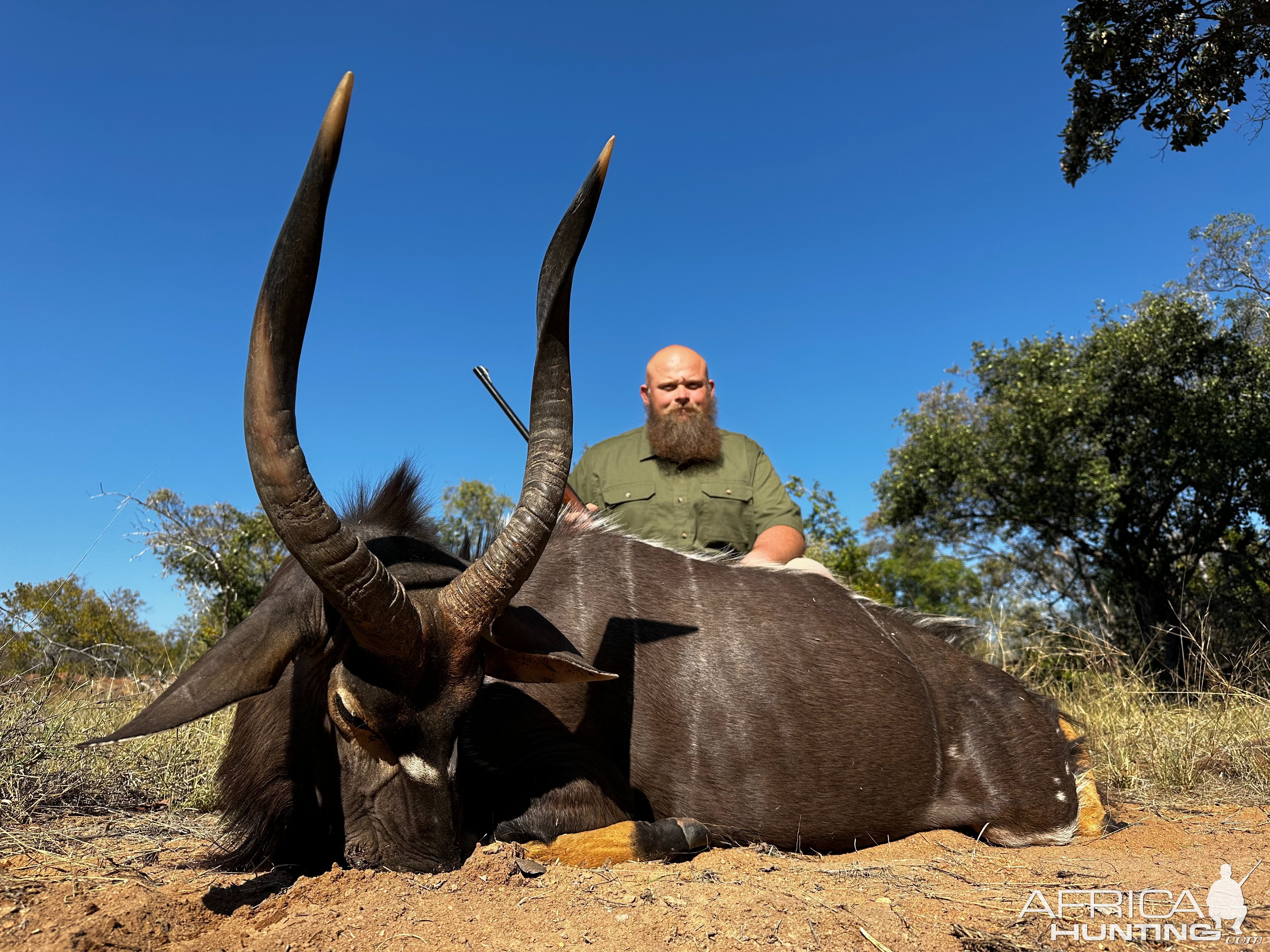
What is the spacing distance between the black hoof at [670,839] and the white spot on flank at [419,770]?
0.86m

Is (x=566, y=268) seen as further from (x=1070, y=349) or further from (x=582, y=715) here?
(x=1070, y=349)

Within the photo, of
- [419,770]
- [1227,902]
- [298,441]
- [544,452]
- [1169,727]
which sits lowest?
[1227,902]

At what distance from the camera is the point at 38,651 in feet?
19.5

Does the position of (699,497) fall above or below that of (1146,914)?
above

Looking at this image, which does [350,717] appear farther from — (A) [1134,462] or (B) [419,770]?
A: (A) [1134,462]

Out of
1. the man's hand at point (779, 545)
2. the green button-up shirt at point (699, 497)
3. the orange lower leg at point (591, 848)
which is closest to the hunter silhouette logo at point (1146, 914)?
the orange lower leg at point (591, 848)

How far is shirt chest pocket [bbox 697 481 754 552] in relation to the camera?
6094 mm

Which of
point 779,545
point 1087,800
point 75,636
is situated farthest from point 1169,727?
point 75,636

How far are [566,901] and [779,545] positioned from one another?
10.9 ft

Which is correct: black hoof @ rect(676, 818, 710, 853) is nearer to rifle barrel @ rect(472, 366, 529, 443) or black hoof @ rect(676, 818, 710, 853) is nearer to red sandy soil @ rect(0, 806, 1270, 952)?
red sandy soil @ rect(0, 806, 1270, 952)

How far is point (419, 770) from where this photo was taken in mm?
2896

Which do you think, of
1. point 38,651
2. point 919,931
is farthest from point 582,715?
point 38,651

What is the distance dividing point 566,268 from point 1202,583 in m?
16.1

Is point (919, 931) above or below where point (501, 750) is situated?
below
